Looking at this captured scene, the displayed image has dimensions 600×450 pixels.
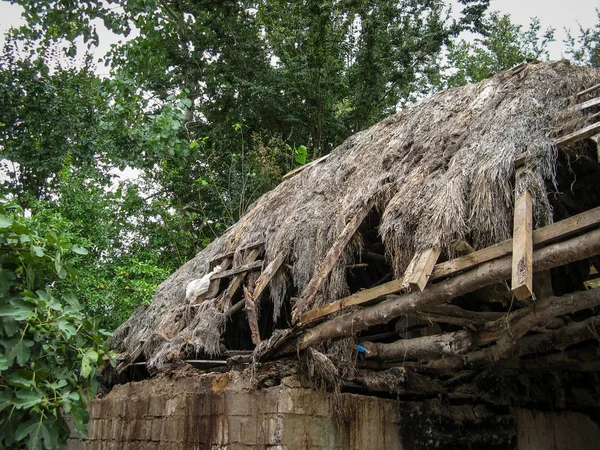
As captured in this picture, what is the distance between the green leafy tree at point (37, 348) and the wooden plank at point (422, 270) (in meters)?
2.45

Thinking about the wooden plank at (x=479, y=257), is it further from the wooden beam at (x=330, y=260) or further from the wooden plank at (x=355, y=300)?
the wooden beam at (x=330, y=260)

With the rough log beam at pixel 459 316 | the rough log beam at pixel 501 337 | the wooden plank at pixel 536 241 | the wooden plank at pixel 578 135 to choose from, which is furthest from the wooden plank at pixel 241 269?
the wooden plank at pixel 578 135

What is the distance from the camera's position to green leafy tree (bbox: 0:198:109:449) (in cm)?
420

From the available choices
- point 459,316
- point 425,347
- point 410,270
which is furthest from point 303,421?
point 410,270

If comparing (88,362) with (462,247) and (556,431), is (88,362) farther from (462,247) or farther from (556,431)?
(556,431)

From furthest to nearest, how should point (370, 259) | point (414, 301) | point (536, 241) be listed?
point (370, 259)
point (414, 301)
point (536, 241)

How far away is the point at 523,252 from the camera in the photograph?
3348 millimetres

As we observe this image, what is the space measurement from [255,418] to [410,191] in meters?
2.18

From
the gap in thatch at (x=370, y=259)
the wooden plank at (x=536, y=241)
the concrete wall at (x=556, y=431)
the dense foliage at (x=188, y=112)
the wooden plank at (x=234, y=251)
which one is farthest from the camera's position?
the dense foliage at (x=188, y=112)

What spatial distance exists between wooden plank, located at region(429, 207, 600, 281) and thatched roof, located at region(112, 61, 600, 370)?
0.21 metres

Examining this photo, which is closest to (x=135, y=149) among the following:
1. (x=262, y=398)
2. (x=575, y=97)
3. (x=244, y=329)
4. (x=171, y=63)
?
(x=171, y=63)

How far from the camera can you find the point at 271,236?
6.11m

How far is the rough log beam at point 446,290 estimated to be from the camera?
3.32 meters

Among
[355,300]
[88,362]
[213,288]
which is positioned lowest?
[88,362]
